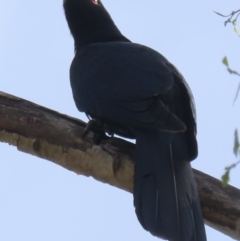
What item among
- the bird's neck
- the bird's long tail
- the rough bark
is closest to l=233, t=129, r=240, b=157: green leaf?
the bird's long tail

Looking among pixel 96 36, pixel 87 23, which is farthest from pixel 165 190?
pixel 87 23

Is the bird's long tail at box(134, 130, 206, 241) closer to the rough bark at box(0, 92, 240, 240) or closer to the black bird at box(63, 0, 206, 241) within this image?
the black bird at box(63, 0, 206, 241)

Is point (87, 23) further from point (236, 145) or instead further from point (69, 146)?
point (236, 145)

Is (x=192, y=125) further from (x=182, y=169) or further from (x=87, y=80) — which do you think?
(x=87, y=80)

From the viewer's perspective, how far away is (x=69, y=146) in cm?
421

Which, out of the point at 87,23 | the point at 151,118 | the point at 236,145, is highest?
the point at 236,145

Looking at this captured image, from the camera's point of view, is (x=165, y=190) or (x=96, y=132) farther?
(x=96, y=132)

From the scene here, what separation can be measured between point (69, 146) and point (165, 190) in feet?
2.43

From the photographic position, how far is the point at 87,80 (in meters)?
4.82

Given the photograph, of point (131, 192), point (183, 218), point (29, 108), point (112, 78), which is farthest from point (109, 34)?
point (183, 218)

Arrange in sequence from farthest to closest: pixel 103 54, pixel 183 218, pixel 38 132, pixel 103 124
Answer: pixel 103 54 < pixel 103 124 < pixel 38 132 < pixel 183 218

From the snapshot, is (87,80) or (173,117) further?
(87,80)

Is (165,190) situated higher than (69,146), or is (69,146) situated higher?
(165,190)

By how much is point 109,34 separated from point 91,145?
199 centimetres
